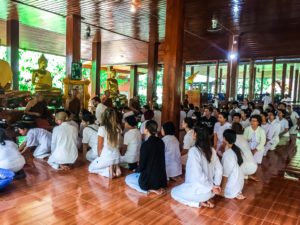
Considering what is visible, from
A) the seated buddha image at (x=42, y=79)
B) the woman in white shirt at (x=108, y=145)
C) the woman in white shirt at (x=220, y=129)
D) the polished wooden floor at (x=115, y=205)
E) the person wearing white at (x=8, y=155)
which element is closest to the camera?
the polished wooden floor at (x=115, y=205)

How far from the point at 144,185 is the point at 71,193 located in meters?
0.92

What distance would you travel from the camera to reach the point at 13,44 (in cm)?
915

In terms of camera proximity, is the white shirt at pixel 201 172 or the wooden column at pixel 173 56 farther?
the wooden column at pixel 173 56

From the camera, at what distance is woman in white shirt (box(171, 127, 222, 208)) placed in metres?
3.08

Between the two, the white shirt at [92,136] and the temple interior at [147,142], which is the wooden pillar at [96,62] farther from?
the white shirt at [92,136]

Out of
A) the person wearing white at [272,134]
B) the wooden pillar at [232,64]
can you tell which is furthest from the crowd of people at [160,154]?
the wooden pillar at [232,64]

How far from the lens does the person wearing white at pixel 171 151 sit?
396 centimetres

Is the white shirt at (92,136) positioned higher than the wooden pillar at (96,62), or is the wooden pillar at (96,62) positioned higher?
the wooden pillar at (96,62)

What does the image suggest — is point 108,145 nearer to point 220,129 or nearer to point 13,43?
point 220,129

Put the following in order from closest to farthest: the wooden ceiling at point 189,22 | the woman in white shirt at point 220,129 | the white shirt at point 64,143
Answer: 1. the white shirt at point 64,143
2. the woman in white shirt at point 220,129
3. the wooden ceiling at point 189,22

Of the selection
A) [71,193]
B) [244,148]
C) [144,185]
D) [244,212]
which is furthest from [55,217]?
[244,148]

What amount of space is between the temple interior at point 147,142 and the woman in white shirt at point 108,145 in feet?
0.05

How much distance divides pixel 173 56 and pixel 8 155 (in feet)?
10.5

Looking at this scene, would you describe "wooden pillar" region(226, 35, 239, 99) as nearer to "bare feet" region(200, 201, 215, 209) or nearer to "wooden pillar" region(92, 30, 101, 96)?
"wooden pillar" region(92, 30, 101, 96)
